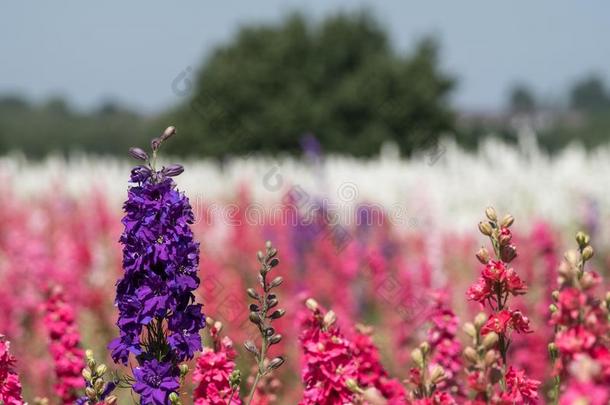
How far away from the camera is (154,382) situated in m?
2.54

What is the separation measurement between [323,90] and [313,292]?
124 feet

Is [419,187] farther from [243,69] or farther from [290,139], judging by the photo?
[243,69]

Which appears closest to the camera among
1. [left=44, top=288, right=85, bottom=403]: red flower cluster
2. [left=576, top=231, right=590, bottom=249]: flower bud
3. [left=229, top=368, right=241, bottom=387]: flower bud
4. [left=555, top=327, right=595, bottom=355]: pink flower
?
[left=555, top=327, right=595, bottom=355]: pink flower

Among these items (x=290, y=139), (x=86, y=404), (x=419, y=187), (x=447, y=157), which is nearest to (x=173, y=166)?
(x=86, y=404)

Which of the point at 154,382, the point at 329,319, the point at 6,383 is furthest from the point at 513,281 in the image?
the point at 6,383

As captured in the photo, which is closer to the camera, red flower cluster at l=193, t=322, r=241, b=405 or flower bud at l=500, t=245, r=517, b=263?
flower bud at l=500, t=245, r=517, b=263

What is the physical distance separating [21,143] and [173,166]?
67430 mm

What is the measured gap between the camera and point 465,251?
46.6 ft

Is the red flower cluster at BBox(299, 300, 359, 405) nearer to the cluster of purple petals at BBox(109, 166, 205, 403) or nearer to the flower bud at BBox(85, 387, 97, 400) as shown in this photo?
the cluster of purple petals at BBox(109, 166, 205, 403)

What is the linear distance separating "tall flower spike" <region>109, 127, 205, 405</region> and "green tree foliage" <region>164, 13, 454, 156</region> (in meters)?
37.3

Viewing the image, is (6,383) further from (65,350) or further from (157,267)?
(65,350)

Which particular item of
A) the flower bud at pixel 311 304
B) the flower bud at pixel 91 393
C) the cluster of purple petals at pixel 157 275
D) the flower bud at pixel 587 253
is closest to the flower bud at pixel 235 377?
the cluster of purple petals at pixel 157 275

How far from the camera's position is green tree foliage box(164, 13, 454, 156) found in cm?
4372

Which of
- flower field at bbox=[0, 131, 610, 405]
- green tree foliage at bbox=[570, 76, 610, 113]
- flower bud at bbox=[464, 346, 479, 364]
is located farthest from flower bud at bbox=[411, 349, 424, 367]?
green tree foliage at bbox=[570, 76, 610, 113]
